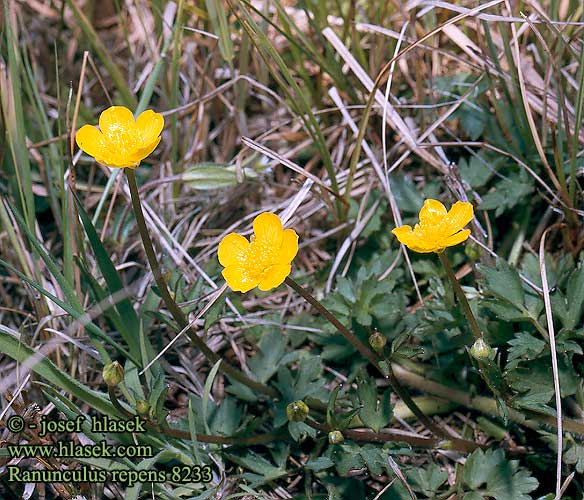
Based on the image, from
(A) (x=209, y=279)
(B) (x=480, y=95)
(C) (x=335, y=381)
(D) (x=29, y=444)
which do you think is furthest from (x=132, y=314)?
(B) (x=480, y=95)

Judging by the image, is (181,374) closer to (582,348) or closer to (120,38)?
(582,348)

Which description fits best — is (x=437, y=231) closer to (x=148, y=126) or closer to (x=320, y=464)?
(x=320, y=464)

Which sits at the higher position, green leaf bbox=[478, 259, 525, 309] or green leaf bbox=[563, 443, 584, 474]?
green leaf bbox=[478, 259, 525, 309]

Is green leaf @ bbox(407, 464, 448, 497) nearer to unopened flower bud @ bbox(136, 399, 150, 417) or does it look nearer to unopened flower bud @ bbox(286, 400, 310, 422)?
unopened flower bud @ bbox(286, 400, 310, 422)

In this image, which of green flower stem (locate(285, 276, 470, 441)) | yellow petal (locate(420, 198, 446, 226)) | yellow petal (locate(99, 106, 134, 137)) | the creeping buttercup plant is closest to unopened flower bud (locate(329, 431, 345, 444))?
the creeping buttercup plant

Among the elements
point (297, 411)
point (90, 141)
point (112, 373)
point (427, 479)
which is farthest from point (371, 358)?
point (90, 141)

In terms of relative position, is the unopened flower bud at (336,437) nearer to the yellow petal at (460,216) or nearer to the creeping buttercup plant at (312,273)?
the creeping buttercup plant at (312,273)
